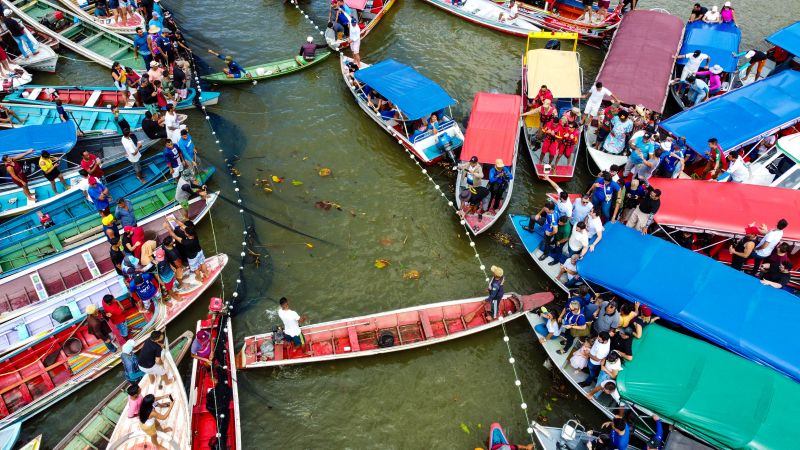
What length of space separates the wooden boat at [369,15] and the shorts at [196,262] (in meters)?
15.6

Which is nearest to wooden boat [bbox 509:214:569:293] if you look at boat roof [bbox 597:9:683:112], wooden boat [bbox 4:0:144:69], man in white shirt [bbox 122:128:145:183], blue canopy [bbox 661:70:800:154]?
blue canopy [bbox 661:70:800:154]

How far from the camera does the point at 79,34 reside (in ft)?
93.3

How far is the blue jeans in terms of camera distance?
2592 cm

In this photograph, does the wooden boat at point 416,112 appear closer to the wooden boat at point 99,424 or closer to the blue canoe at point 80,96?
the blue canoe at point 80,96

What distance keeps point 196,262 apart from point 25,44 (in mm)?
17562

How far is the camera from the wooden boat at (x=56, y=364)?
14961 millimetres

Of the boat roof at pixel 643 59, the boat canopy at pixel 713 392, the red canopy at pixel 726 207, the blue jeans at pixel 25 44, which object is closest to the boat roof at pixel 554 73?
the boat roof at pixel 643 59

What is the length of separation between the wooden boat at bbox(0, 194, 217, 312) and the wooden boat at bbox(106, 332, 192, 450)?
4766 mm

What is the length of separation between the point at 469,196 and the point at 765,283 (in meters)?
9.73

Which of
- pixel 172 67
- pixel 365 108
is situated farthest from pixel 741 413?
pixel 172 67

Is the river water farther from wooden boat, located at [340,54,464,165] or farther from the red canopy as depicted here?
the red canopy

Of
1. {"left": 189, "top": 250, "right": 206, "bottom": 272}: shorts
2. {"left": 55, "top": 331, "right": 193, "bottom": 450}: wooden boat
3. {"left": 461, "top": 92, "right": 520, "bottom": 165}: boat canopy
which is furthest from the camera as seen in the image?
{"left": 461, "top": 92, "right": 520, "bottom": 165}: boat canopy

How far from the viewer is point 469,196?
1994 centimetres

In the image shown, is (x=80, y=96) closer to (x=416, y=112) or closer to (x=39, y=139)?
(x=39, y=139)
